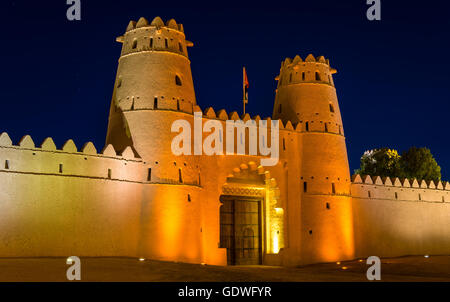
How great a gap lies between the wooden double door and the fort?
51 mm

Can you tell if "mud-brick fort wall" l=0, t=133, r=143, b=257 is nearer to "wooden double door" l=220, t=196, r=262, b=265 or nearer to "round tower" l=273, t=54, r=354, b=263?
"wooden double door" l=220, t=196, r=262, b=265

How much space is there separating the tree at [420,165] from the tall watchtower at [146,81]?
24691mm

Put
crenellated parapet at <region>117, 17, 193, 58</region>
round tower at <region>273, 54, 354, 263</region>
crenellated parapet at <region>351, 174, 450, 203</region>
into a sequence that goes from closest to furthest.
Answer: crenellated parapet at <region>117, 17, 193, 58</region>
round tower at <region>273, 54, 354, 263</region>
crenellated parapet at <region>351, 174, 450, 203</region>

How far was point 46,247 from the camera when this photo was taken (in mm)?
18500

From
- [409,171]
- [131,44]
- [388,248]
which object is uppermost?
[131,44]

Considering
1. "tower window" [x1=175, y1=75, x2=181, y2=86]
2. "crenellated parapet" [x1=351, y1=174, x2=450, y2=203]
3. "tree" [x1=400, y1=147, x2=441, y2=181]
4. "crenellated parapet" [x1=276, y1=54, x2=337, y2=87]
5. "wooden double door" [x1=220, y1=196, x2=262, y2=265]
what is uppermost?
"crenellated parapet" [x1=276, y1=54, x2=337, y2=87]

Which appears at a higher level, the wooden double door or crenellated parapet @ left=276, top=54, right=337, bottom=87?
crenellated parapet @ left=276, top=54, right=337, bottom=87

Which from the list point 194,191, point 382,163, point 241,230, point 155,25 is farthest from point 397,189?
point 155,25

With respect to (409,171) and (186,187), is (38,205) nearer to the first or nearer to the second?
(186,187)

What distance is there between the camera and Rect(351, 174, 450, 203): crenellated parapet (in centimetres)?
2848

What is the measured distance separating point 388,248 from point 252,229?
24.2 ft

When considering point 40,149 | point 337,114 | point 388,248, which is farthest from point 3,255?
point 388,248

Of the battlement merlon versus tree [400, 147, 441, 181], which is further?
tree [400, 147, 441, 181]

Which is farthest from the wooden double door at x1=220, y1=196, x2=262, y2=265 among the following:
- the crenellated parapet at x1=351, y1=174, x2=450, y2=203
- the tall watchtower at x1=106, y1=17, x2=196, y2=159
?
the tall watchtower at x1=106, y1=17, x2=196, y2=159
